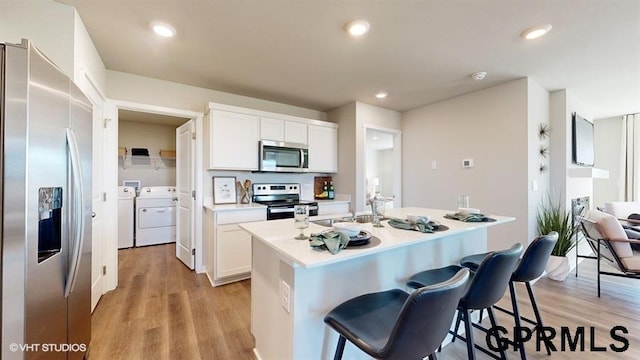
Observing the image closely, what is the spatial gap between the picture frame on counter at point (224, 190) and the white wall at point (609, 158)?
6777 millimetres

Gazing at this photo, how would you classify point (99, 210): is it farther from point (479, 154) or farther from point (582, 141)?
point (582, 141)

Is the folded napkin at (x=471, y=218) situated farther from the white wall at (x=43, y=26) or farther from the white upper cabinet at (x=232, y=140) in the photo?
the white wall at (x=43, y=26)

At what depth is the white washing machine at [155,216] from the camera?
15.0 feet

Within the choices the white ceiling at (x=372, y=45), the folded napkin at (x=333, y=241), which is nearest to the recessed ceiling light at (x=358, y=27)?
the white ceiling at (x=372, y=45)

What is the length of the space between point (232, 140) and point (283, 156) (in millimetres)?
712

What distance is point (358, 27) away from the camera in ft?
6.59

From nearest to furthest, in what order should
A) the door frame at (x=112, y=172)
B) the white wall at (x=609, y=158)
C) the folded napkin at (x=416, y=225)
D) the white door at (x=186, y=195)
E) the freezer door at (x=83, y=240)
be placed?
the freezer door at (x=83, y=240), the folded napkin at (x=416, y=225), the door frame at (x=112, y=172), the white door at (x=186, y=195), the white wall at (x=609, y=158)

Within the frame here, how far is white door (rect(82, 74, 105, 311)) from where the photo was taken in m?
2.38

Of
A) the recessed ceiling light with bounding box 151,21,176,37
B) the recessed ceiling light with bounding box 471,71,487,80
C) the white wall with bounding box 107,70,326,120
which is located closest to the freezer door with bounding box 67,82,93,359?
the recessed ceiling light with bounding box 151,21,176,37

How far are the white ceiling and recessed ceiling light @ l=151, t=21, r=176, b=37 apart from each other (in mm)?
48

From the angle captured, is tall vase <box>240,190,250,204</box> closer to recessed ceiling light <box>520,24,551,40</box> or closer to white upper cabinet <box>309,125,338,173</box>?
white upper cabinet <box>309,125,338,173</box>

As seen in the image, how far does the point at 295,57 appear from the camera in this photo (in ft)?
8.32

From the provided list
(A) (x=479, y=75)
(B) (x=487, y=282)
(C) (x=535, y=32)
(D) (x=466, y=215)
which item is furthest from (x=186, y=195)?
(C) (x=535, y=32)

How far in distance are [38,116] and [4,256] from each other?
0.56 m
